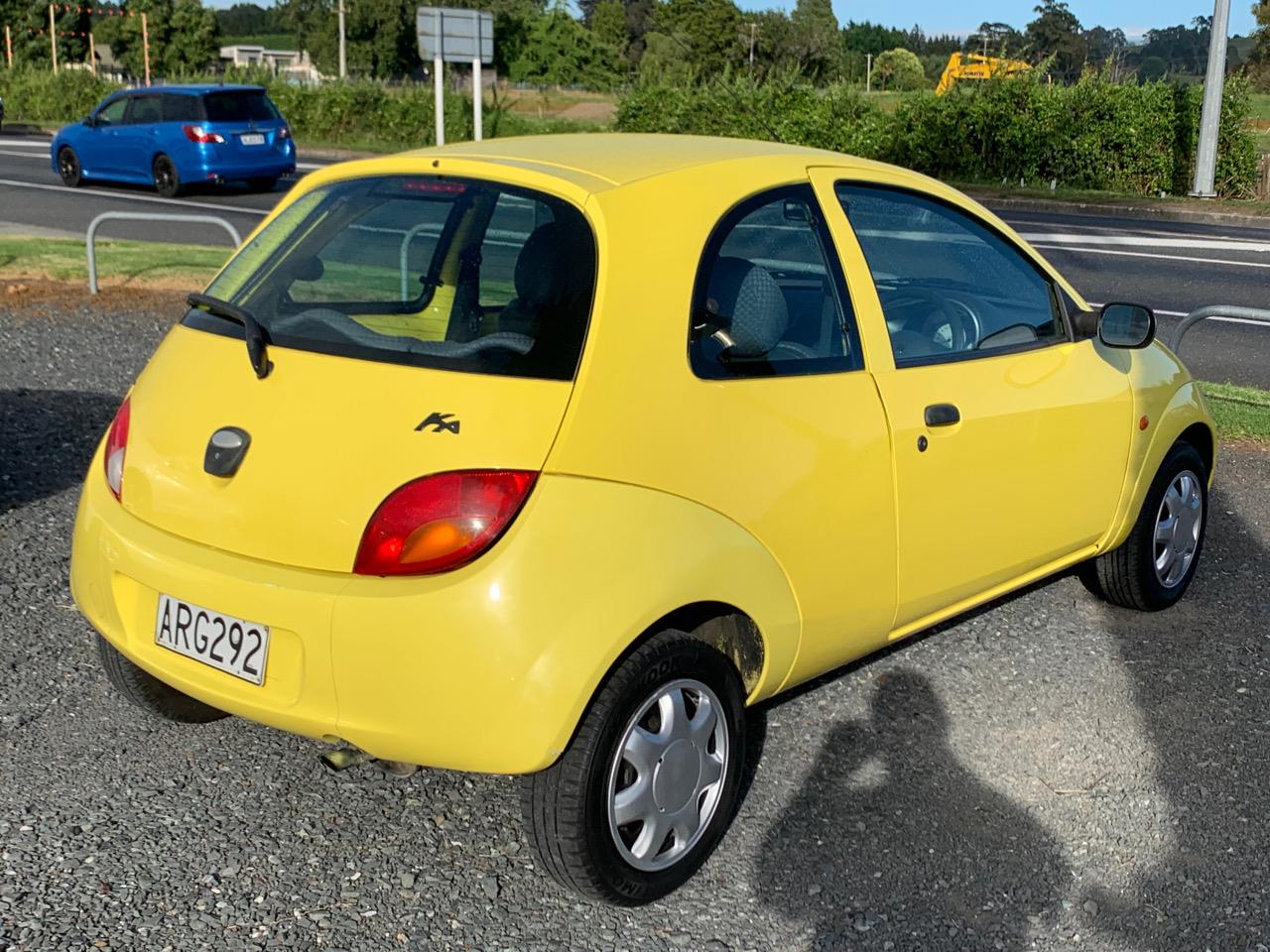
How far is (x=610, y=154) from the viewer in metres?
3.62

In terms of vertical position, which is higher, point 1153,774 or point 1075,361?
point 1075,361

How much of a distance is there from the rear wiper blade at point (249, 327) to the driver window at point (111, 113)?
74.4ft

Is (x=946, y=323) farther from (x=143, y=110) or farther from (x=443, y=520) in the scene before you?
(x=143, y=110)

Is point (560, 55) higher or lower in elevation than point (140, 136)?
higher

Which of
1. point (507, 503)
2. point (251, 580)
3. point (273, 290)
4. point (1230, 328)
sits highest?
point (273, 290)

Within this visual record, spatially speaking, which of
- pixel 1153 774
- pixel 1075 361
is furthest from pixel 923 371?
pixel 1153 774

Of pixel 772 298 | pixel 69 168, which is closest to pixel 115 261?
pixel 772 298

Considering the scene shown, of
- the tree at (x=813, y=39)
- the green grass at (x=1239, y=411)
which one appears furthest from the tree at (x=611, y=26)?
the green grass at (x=1239, y=411)

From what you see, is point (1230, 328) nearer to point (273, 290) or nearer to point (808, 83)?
point (273, 290)

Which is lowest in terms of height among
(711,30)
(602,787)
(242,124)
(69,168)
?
(602,787)

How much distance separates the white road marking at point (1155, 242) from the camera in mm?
18641

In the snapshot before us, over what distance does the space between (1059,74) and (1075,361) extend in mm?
27604

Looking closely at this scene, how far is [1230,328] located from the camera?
12.3 meters

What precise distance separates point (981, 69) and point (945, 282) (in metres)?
27.5
